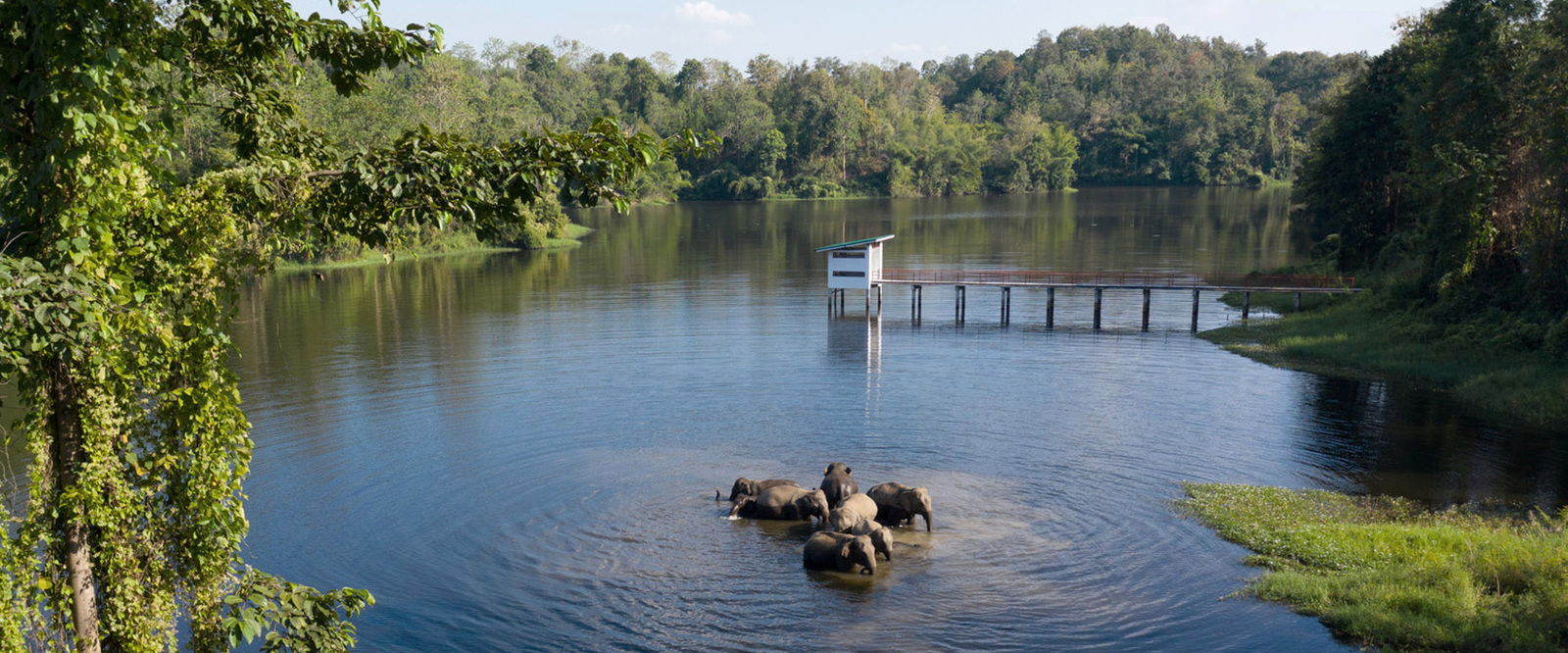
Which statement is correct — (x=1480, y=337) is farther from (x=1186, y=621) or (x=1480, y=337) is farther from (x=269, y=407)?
(x=269, y=407)

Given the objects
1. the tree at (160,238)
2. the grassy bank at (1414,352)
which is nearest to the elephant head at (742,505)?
the tree at (160,238)

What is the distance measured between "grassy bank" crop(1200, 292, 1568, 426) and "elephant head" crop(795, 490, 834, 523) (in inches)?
1111

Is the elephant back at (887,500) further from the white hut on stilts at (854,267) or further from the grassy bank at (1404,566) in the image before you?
the white hut on stilts at (854,267)

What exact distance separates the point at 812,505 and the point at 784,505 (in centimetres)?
84

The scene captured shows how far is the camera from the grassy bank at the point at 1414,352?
140ft

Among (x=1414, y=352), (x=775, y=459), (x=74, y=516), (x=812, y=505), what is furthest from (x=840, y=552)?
(x=1414, y=352)

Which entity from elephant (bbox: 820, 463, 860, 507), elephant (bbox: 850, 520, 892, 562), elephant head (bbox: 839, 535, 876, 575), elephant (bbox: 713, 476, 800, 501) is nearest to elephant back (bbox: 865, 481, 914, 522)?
elephant (bbox: 820, 463, 860, 507)

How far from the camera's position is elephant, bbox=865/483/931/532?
29.5 m

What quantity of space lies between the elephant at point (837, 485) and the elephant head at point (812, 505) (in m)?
0.88

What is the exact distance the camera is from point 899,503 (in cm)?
2991

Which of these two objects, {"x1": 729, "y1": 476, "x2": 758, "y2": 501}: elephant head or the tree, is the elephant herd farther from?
the tree

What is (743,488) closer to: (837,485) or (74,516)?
(837,485)

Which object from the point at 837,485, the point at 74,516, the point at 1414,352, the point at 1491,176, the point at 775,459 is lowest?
the point at 775,459

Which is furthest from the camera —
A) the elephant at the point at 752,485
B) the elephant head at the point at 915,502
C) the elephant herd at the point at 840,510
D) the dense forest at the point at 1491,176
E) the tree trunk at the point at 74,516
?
the dense forest at the point at 1491,176
